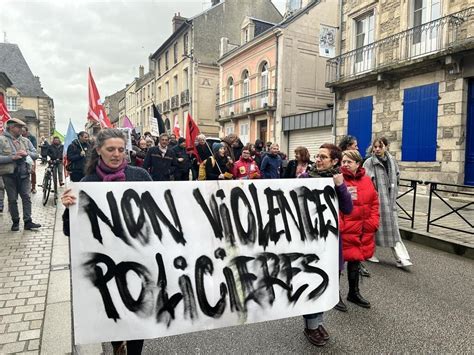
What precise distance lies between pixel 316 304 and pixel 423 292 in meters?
1.96

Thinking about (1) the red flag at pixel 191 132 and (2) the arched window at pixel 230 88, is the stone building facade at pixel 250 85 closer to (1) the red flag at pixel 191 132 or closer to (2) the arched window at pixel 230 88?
(2) the arched window at pixel 230 88

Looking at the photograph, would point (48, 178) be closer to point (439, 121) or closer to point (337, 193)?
point (337, 193)

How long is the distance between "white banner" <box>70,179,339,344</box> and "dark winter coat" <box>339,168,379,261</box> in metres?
0.63

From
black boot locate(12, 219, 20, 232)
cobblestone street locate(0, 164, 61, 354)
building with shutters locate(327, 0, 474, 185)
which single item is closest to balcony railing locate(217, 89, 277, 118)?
building with shutters locate(327, 0, 474, 185)

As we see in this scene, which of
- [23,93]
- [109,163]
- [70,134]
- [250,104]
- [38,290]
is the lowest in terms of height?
[38,290]

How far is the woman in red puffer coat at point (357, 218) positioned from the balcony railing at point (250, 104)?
16848 millimetres

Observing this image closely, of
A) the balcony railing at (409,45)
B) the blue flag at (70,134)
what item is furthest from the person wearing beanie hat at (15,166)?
the balcony railing at (409,45)

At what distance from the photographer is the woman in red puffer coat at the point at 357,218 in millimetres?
3271

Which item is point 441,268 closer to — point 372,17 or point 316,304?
point 316,304

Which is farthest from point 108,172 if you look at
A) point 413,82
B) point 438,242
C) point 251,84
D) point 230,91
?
point 230,91

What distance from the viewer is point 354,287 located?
11.6 feet

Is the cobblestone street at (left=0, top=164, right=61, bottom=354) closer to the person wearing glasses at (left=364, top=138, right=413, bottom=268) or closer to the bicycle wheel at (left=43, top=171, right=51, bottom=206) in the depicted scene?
the bicycle wheel at (left=43, top=171, right=51, bottom=206)

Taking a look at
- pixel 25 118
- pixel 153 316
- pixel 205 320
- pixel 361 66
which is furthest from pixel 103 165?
pixel 25 118

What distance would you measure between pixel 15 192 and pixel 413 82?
38.4 feet
